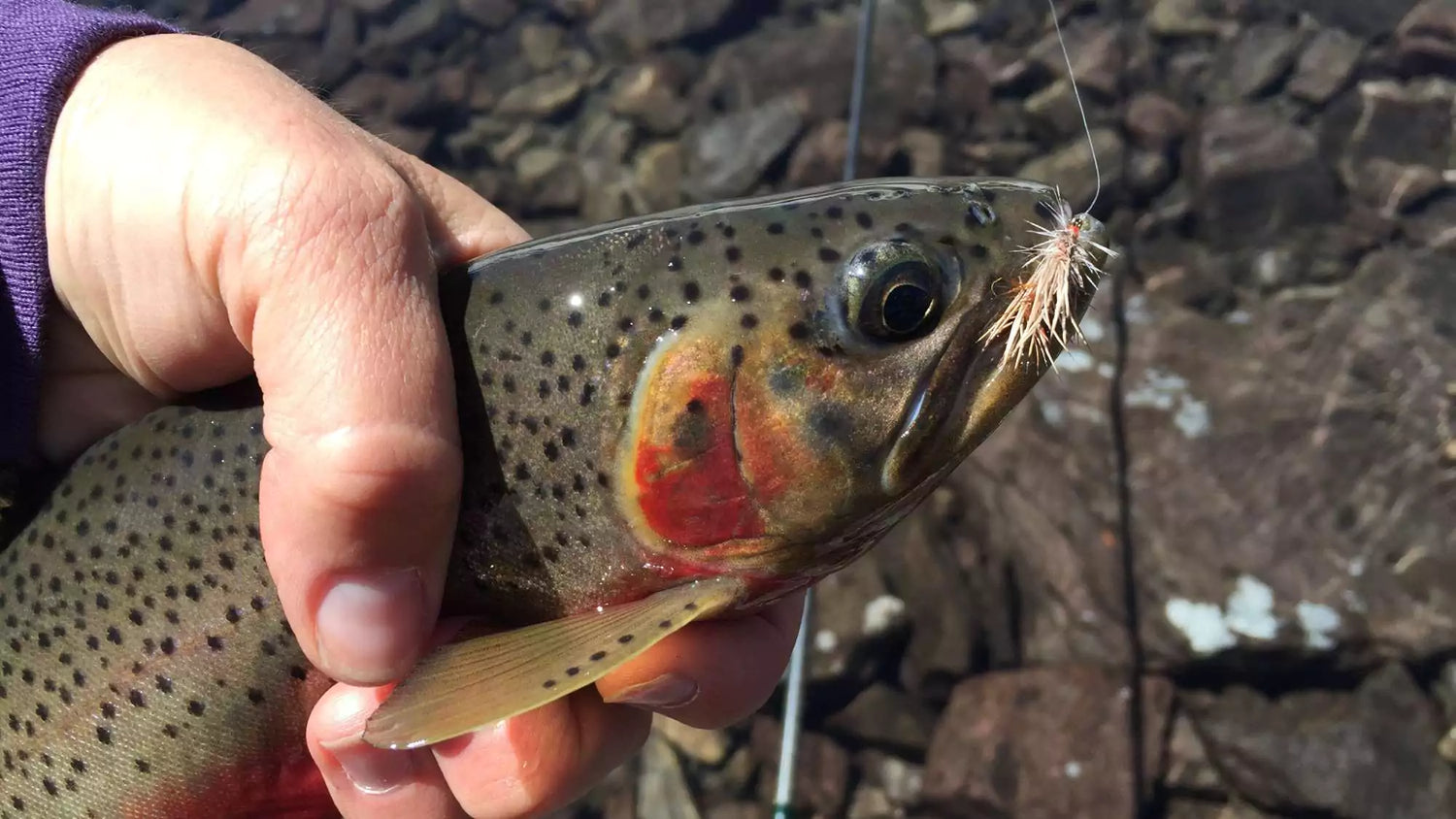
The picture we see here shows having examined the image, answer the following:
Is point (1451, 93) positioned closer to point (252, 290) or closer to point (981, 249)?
point (981, 249)

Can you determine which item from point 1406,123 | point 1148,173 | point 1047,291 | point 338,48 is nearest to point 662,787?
point 1047,291

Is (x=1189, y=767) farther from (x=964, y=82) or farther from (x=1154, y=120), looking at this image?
(x=964, y=82)

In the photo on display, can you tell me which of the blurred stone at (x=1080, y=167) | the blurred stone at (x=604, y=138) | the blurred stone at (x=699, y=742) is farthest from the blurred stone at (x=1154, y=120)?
the blurred stone at (x=699, y=742)

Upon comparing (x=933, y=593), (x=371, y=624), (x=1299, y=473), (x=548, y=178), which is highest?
(x=548, y=178)

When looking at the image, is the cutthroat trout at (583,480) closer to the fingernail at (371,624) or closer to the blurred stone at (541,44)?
the fingernail at (371,624)

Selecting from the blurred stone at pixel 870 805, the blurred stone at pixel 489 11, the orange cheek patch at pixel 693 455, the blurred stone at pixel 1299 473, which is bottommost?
the blurred stone at pixel 870 805
